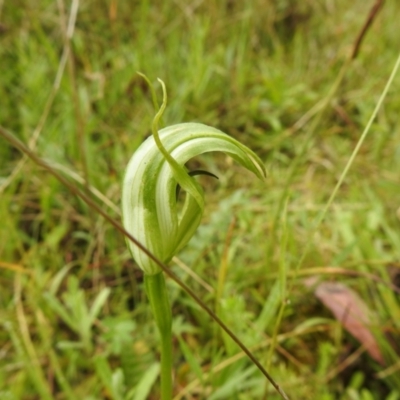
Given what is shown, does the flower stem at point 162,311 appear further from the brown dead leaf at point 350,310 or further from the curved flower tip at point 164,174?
the brown dead leaf at point 350,310

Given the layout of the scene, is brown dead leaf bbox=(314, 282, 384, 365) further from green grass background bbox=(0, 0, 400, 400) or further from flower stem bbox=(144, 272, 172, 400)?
flower stem bbox=(144, 272, 172, 400)

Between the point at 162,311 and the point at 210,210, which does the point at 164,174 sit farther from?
the point at 210,210

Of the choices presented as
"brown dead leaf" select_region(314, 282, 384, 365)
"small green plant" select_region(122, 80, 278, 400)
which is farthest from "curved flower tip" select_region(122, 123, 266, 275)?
"brown dead leaf" select_region(314, 282, 384, 365)

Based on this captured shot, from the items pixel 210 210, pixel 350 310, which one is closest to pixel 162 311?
pixel 350 310

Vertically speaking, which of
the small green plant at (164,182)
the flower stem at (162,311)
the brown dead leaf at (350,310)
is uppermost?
the small green plant at (164,182)

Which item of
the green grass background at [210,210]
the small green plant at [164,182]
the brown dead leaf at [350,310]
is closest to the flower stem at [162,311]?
the small green plant at [164,182]

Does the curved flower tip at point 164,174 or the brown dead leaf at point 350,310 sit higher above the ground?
the curved flower tip at point 164,174

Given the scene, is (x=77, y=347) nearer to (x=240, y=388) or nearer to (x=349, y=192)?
(x=240, y=388)
